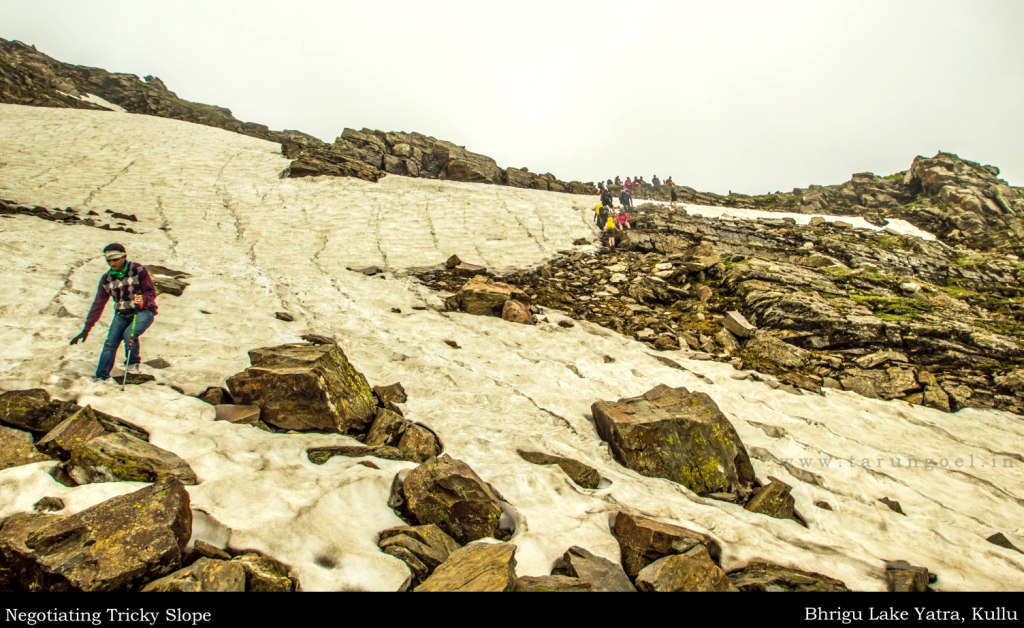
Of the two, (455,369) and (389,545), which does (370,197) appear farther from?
(389,545)

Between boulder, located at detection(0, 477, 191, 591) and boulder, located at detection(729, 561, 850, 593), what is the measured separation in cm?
606

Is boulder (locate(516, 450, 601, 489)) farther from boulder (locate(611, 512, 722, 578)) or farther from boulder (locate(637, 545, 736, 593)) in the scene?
boulder (locate(637, 545, 736, 593))

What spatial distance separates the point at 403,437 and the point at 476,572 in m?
3.77

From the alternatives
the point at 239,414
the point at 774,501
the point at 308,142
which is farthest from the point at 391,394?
the point at 308,142

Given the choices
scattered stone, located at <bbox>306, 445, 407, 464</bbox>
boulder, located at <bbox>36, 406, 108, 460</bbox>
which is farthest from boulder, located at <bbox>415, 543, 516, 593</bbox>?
boulder, located at <bbox>36, 406, 108, 460</bbox>

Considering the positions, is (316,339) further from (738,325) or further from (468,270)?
(738,325)

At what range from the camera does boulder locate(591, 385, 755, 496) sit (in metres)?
8.23

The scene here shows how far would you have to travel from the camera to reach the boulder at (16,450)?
5.33m

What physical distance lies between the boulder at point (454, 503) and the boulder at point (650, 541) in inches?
61.6

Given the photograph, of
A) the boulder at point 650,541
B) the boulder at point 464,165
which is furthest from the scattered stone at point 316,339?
the boulder at point 464,165

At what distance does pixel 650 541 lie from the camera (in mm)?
5770

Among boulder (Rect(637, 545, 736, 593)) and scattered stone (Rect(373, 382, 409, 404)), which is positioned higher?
boulder (Rect(637, 545, 736, 593))

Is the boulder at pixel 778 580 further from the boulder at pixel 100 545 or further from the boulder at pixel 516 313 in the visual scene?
the boulder at pixel 516 313
